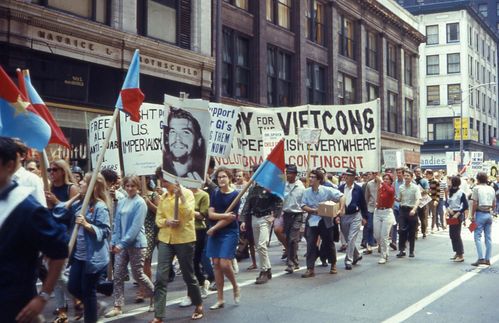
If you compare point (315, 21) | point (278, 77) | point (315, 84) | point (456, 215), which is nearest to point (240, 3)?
point (278, 77)

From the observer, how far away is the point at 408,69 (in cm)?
4641

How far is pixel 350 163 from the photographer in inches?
576

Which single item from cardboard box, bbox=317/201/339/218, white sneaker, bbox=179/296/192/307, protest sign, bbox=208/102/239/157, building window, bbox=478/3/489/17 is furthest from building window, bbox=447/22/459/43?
white sneaker, bbox=179/296/192/307

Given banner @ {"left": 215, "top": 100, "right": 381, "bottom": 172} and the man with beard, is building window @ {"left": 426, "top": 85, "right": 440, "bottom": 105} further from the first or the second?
the man with beard

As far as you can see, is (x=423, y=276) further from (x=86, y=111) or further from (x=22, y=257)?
(x=86, y=111)

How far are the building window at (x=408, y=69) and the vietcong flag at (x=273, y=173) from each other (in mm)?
38447

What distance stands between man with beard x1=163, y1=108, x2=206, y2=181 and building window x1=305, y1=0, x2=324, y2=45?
81.2 feet

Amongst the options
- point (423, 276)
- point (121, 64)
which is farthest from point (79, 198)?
point (121, 64)

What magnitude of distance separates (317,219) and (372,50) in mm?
30389

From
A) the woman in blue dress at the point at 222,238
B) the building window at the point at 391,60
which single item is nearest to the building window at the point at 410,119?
the building window at the point at 391,60

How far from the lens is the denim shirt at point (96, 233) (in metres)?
6.55

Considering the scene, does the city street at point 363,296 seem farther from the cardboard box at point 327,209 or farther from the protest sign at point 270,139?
the protest sign at point 270,139

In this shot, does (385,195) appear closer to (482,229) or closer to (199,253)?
(482,229)

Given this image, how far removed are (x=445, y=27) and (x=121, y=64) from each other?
53.9m
